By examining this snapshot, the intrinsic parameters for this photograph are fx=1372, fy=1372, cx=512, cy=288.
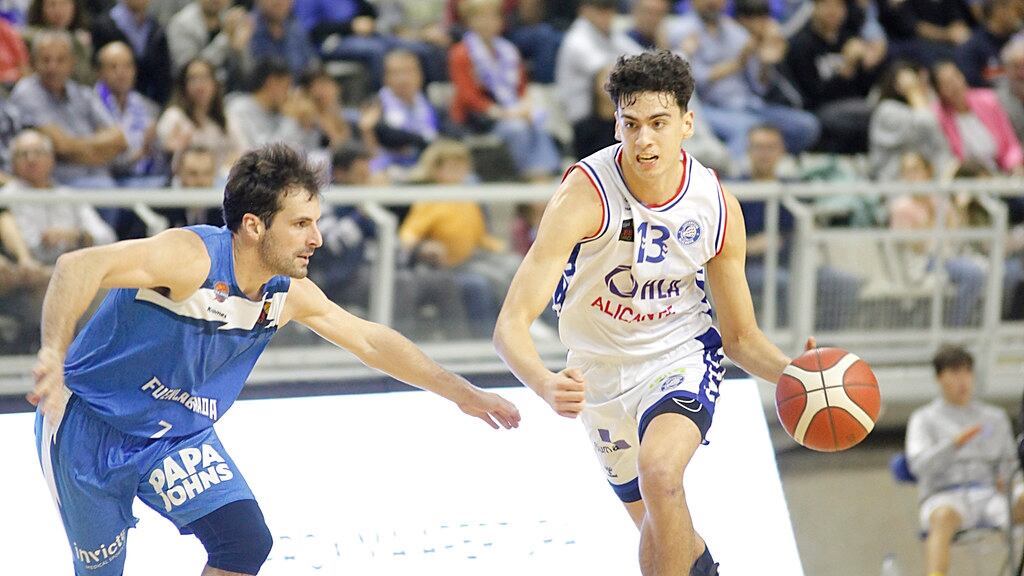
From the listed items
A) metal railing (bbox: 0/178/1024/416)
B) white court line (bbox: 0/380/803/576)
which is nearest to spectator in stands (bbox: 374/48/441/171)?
metal railing (bbox: 0/178/1024/416)

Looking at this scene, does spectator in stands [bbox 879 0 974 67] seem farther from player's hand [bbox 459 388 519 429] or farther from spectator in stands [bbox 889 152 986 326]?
player's hand [bbox 459 388 519 429]

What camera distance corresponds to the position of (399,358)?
4.33 meters

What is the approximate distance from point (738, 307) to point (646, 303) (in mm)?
309

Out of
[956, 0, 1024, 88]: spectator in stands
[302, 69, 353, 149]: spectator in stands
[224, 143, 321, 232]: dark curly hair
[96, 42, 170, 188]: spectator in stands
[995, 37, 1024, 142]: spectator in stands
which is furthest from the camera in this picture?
[956, 0, 1024, 88]: spectator in stands

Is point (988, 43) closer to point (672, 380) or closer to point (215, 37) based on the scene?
point (215, 37)

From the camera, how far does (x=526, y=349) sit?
4.12m

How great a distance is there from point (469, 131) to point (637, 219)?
4.00 meters

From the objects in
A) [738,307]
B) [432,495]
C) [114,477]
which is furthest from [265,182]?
[432,495]

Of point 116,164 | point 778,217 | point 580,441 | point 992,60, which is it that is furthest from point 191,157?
point 992,60

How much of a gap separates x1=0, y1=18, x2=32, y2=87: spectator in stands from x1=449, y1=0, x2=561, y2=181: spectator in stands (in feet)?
7.98

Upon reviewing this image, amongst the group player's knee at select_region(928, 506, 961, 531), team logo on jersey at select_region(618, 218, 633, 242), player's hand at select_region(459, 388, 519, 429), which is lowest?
player's knee at select_region(928, 506, 961, 531)

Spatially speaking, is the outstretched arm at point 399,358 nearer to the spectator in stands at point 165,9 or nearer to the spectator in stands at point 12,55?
the spectator in stands at point 12,55

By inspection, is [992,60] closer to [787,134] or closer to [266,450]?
[787,134]

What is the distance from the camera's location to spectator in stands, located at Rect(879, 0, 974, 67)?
31.7ft
